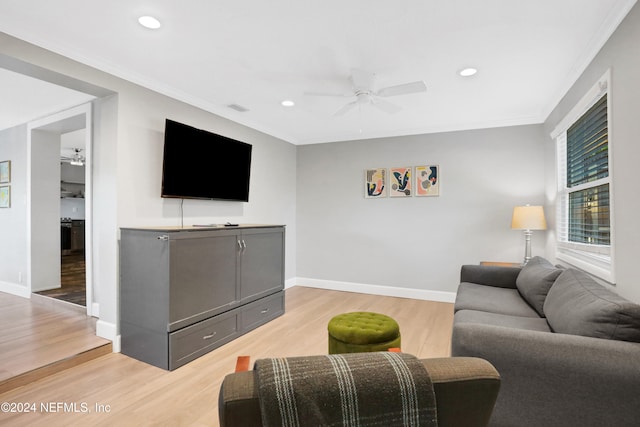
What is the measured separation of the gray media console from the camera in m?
2.52

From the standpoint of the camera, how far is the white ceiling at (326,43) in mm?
1940

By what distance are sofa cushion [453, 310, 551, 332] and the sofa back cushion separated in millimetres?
189

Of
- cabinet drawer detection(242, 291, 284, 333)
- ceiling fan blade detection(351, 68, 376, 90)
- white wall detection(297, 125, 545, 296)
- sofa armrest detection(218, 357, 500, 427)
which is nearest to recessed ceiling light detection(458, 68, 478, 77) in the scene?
ceiling fan blade detection(351, 68, 376, 90)

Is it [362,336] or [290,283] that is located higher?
[362,336]

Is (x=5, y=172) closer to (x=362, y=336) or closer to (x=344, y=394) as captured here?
(x=362, y=336)

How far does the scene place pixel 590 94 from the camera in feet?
7.76

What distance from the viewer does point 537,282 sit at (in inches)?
94.9

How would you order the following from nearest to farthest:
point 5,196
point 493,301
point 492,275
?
1. point 493,301
2. point 492,275
3. point 5,196

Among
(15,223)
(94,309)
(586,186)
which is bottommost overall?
(94,309)

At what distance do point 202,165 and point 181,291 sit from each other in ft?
4.56

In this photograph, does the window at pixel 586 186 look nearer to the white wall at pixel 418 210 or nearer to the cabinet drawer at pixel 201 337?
the white wall at pixel 418 210

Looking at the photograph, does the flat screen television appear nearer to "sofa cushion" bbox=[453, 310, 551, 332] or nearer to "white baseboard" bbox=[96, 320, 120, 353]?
"white baseboard" bbox=[96, 320, 120, 353]

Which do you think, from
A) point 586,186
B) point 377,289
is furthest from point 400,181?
point 586,186

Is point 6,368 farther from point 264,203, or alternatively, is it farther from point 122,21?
point 264,203
